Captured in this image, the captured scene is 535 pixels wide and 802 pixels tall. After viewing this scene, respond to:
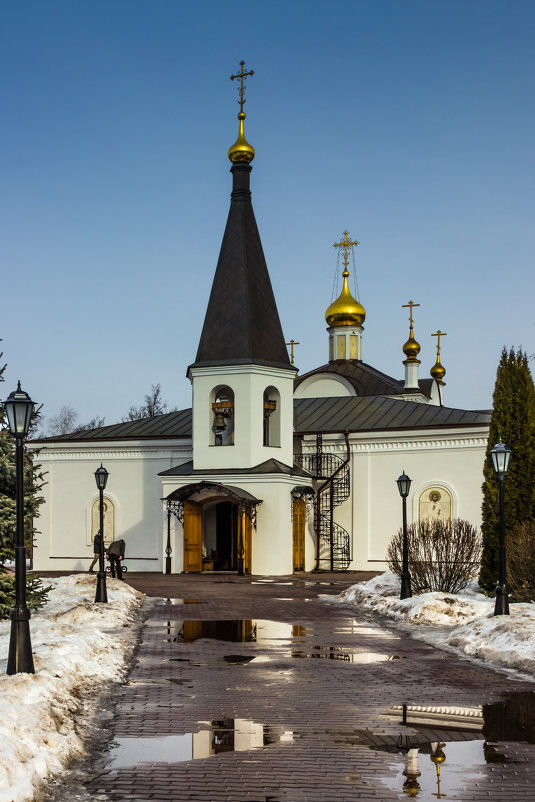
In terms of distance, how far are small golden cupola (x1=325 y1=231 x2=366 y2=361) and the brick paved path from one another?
25.1m

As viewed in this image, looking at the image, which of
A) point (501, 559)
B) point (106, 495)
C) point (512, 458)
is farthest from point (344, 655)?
point (106, 495)

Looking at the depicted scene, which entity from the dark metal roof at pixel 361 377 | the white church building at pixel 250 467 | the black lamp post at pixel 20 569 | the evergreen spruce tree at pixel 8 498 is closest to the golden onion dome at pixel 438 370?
the dark metal roof at pixel 361 377

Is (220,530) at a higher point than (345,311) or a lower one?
lower

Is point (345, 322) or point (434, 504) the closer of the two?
point (434, 504)

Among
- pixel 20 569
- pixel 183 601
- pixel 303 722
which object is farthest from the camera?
pixel 183 601

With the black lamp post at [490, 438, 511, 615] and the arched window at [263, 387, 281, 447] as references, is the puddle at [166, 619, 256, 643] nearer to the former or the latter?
the black lamp post at [490, 438, 511, 615]

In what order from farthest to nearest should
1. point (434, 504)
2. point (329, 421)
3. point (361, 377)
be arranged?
point (361, 377), point (329, 421), point (434, 504)

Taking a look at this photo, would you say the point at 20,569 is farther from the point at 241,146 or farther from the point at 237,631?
the point at 241,146

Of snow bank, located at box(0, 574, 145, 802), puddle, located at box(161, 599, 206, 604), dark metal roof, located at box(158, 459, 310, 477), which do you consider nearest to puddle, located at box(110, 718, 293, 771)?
snow bank, located at box(0, 574, 145, 802)

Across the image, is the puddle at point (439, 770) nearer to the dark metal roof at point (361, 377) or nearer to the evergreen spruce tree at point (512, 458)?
the evergreen spruce tree at point (512, 458)

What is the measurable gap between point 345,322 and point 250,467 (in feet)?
42.6

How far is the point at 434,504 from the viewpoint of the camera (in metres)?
27.7

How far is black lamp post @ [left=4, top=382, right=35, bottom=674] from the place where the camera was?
804cm

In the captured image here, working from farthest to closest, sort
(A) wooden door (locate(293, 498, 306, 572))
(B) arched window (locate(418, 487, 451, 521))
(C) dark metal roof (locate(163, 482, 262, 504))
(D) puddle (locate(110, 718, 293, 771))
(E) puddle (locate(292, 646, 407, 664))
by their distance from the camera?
(A) wooden door (locate(293, 498, 306, 572)) → (B) arched window (locate(418, 487, 451, 521)) → (C) dark metal roof (locate(163, 482, 262, 504)) → (E) puddle (locate(292, 646, 407, 664)) → (D) puddle (locate(110, 718, 293, 771))
